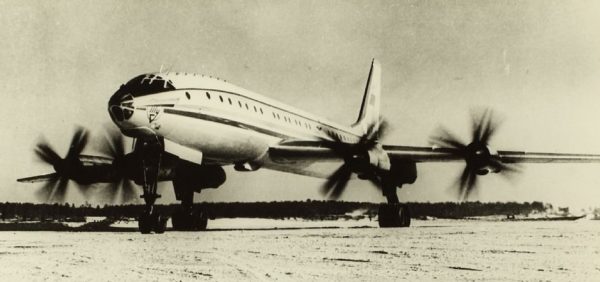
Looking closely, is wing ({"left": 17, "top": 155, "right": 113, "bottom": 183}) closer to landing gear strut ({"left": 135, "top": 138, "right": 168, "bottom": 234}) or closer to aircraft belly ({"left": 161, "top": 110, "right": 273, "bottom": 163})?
landing gear strut ({"left": 135, "top": 138, "right": 168, "bottom": 234})

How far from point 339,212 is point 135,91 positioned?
2535 cm

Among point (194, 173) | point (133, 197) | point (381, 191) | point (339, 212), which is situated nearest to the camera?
point (133, 197)

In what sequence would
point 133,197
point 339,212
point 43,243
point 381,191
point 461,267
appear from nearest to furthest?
point 461,267 < point 43,243 < point 133,197 < point 381,191 < point 339,212

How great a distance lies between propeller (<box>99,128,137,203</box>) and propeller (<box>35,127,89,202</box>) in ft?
2.59

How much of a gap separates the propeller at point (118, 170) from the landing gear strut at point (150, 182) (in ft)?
3.56

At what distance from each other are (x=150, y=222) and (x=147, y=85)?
158 inches

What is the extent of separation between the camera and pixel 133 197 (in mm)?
21016

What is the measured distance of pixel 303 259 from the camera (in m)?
12.4

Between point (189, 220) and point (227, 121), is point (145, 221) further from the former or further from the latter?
point (189, 220)

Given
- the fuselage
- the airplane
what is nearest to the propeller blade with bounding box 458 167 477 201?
the airplane

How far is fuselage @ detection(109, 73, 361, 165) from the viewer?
1817cm

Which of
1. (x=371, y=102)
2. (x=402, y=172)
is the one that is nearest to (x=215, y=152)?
(x=402, y=172)

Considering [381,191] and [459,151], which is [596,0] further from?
[381,191]

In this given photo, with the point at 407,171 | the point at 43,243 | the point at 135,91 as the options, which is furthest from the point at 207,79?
the point at 407,171
